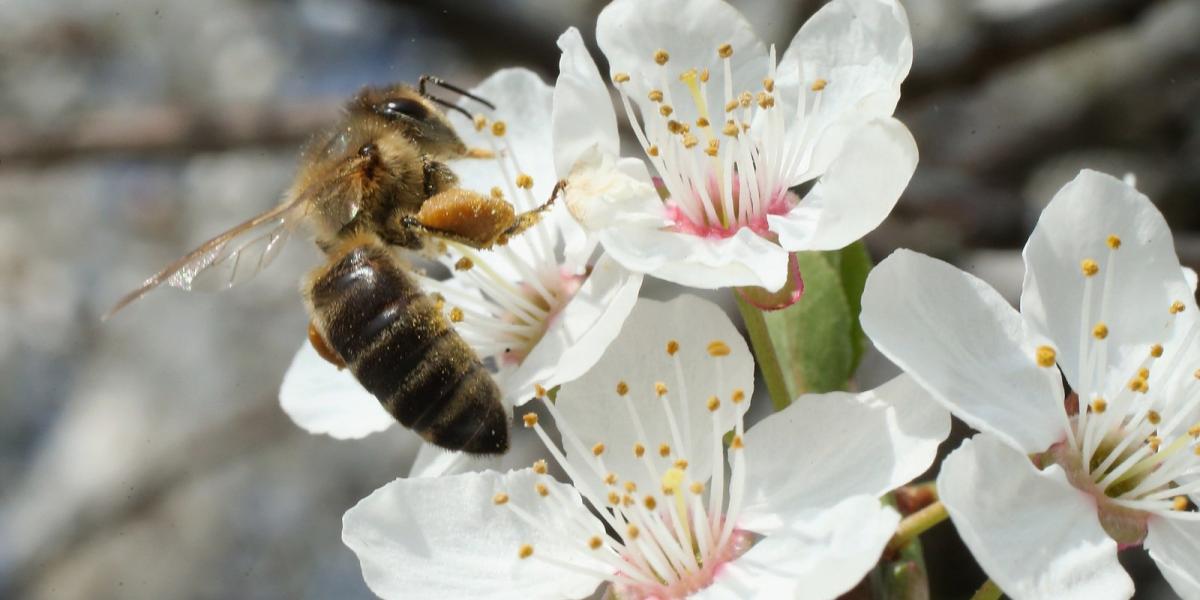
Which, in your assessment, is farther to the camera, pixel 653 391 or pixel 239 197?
pixel 239 197

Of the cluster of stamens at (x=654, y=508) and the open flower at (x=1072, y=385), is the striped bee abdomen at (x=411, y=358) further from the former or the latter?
the open flower at (x=1072, y=385)

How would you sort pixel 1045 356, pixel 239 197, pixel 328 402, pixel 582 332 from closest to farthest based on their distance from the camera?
pixel 1045 356, pixel 582 332, pixel 328 402, pixel 239 197

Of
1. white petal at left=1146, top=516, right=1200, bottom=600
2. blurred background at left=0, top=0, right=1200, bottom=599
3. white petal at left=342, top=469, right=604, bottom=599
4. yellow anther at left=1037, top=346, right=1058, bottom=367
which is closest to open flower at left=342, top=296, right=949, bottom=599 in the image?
white petal at left=342, top=469, right=604, bottom=599

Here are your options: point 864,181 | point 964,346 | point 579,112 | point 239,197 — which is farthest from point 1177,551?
point 239,197

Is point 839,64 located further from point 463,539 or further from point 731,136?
point 463,539

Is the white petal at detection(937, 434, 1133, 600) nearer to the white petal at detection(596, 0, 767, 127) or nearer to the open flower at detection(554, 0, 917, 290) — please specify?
the open flower at detection(554, 0, 917, 290)

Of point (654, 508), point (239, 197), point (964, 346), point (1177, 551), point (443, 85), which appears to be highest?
point (443, 85)
